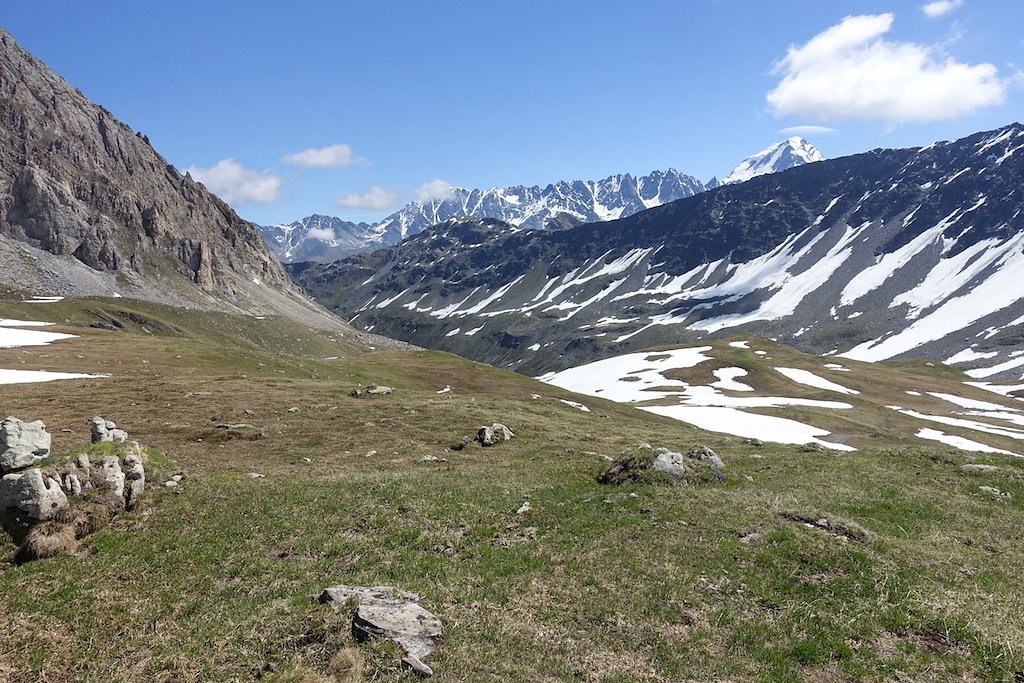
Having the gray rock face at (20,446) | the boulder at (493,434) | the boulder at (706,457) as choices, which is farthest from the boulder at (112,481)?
the boulder at (706,457)

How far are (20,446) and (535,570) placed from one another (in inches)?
783

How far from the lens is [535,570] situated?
1752 centimetres

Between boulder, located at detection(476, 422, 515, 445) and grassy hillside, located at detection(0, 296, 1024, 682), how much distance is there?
181cm

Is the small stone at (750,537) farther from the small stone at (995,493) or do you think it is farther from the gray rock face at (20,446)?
the gray rock face at (20,446)

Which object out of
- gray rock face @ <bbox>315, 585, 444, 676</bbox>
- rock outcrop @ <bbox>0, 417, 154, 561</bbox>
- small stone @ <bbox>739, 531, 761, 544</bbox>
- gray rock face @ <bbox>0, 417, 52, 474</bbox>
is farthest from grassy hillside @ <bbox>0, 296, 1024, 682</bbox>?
gray rock face @ <bbox>0, 417, 52, 474</bbox>

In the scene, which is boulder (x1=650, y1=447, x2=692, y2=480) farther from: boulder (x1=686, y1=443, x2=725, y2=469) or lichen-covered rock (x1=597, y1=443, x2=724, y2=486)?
boulder (x1=686, y1=443, x2=725, y2=469)

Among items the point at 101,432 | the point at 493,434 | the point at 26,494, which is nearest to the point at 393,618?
the point at 26,494

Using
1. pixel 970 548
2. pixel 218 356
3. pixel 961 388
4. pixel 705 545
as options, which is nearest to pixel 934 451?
pixel 970 548

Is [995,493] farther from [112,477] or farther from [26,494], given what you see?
[26,494]

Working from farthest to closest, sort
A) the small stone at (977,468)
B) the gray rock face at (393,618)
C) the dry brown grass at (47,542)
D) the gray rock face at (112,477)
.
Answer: the small stone at (977,468)
the gray rock face at (112,477)
the dry brown grass at (47,542)
the gray rock face at (393,618)

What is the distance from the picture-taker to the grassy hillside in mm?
12828

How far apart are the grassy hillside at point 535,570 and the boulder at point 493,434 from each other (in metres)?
1.81

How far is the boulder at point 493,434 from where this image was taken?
37.5 metres

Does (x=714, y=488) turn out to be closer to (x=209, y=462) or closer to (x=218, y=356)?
(x=209, y=462)
